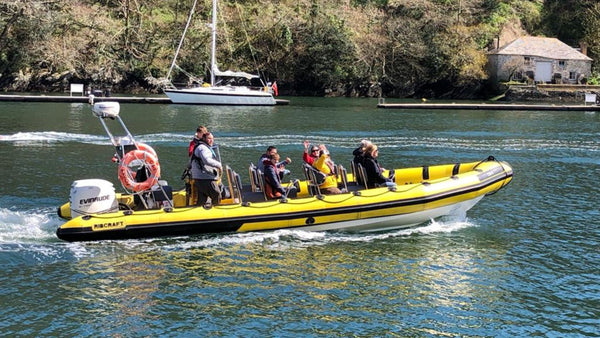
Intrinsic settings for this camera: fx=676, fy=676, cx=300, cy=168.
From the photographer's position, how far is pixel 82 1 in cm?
6406

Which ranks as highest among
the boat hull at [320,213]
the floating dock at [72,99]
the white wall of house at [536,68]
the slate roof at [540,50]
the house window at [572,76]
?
the slate roof at [540,50]

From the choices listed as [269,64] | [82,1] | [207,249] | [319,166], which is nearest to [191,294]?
[207,249]

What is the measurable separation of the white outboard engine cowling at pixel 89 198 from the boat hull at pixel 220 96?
35557 mm

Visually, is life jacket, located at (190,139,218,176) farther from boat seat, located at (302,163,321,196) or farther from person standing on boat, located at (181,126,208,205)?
boat seat, located at (302,163,321,196)

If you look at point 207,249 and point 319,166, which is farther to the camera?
point 319,166

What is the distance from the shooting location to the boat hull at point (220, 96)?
47812 mm

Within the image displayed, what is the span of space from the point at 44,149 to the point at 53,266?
13915 mm

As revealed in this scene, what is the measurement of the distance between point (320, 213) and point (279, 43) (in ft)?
172

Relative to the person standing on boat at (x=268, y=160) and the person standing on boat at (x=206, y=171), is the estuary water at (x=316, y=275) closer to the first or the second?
the person standing on boat at (x=206, y=171)

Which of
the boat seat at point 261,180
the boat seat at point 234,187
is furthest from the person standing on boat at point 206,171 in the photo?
the boat seat at point 261,180

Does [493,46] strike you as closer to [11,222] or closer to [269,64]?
[269,64]

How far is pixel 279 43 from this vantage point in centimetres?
6444

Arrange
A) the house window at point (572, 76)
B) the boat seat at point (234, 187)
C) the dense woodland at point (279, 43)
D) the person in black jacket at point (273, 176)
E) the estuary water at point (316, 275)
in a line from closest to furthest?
the estuary water at point (316, 275) → the boat seat at point (234, 187) → the person in black jacket at point (273, 176) → the dense woodland at point (279, 43) → the house window at point (572, 76)

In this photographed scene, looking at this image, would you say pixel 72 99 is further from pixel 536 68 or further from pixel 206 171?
pixel 536 68
